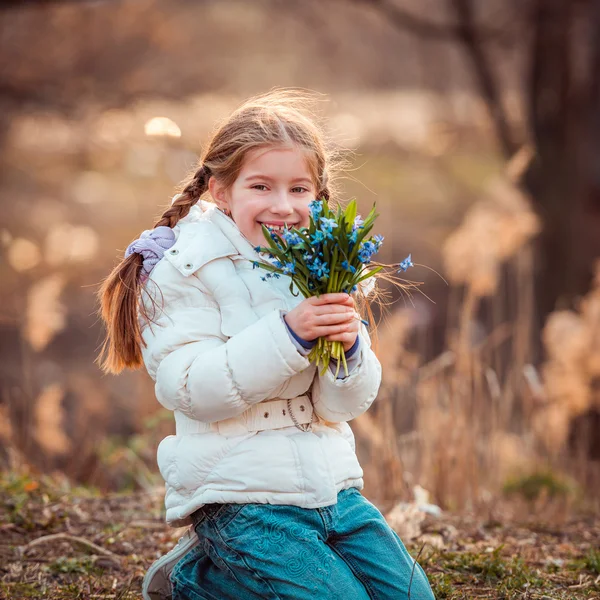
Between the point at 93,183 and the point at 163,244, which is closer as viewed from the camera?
the point at 163,244

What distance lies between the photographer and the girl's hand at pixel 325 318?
2.29 metres

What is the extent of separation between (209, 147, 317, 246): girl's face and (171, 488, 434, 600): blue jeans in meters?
0.77

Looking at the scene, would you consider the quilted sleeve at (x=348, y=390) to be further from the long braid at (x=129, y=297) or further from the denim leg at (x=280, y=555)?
the long braid at (x=129, y=297)

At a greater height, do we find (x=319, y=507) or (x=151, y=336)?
(x=151, y=336)

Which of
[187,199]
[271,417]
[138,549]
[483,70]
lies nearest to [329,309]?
[271,417]

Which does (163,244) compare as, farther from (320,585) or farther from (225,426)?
(320,585)

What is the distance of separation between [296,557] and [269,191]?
1.00 metres

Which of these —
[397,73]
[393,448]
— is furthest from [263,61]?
[393,448]

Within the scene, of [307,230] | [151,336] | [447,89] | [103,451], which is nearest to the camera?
[307,230]

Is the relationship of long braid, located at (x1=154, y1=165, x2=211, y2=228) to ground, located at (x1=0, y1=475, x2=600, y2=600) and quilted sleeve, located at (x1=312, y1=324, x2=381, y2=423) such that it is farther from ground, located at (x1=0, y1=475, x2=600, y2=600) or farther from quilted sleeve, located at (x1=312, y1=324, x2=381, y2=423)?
ground, located at (x1=0, y1=475, x2=600, y2=600)

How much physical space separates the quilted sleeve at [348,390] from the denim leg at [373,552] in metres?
0.25

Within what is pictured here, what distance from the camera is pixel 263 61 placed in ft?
45.5

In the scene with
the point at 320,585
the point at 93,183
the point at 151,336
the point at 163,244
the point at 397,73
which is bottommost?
the point at 320,585

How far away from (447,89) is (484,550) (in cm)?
1044
